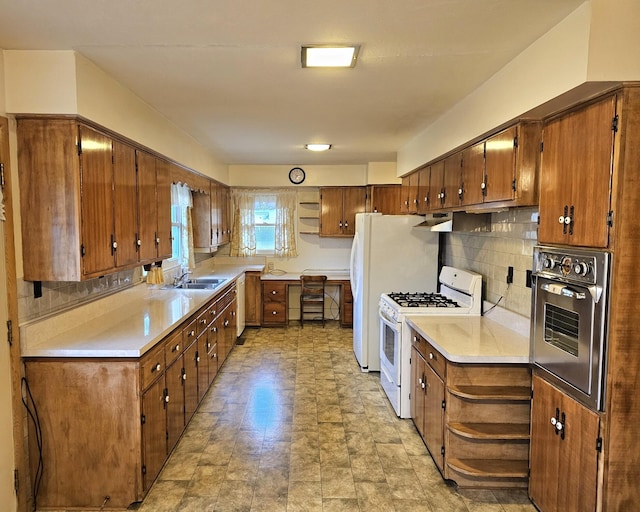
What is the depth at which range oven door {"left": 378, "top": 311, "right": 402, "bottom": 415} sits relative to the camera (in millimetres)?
3432

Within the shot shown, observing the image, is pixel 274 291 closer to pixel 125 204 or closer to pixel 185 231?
pixel 185 231

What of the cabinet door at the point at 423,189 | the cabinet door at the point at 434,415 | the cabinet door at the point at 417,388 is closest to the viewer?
the cabinet door at the point at 434,415

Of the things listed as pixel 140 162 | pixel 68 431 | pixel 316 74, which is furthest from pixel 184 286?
pixel 316 74

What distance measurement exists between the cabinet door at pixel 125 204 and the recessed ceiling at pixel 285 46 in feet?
1.49

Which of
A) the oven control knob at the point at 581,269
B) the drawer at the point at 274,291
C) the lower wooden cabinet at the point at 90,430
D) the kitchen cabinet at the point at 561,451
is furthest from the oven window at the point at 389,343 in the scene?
the drawer at the point at 274,291

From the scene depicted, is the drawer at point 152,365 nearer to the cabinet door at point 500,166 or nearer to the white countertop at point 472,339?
the white countertop at point 472,339

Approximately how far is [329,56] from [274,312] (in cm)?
457

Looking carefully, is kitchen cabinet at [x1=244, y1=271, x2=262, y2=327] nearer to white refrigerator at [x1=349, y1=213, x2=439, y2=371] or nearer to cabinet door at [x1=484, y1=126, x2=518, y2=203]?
white refrigerator at [x1=349, y1=213, x2=439, y2=371]

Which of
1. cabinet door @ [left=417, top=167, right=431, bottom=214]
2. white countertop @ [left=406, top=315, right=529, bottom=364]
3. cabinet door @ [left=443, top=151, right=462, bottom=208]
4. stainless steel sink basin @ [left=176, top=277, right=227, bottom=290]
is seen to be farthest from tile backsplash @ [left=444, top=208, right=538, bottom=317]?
stainless steel sink basin @ [left=176, top=277, right=227, bottom=290]

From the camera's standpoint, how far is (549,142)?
6.87ft

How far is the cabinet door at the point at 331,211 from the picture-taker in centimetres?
632

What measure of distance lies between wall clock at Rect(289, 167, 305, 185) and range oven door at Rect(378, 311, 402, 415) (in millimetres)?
2963

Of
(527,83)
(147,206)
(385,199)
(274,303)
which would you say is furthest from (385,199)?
(527,83)

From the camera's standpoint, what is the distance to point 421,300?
3727 millimetres
